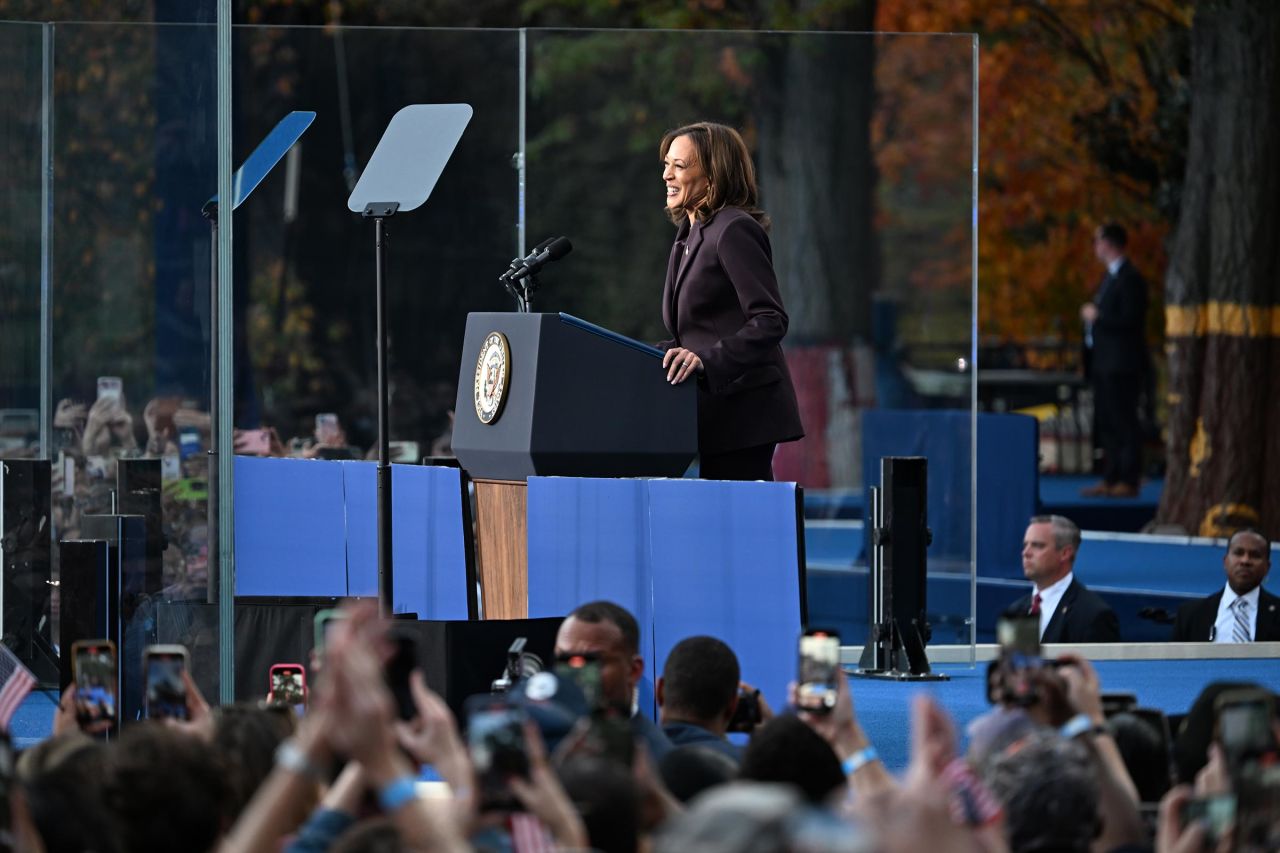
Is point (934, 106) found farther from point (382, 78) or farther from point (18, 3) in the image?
point (18, 3)

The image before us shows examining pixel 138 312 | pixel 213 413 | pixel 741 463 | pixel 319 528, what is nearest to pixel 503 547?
pixel 741 463

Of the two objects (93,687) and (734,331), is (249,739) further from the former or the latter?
(734,331)

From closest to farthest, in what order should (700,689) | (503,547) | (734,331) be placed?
(700,689), (734,331), (503,547)

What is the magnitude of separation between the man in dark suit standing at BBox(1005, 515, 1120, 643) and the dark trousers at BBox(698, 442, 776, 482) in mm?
2228

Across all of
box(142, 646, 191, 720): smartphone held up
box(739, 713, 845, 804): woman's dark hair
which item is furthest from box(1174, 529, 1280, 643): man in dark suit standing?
box(142, 646, 191, 720): smartphone held up

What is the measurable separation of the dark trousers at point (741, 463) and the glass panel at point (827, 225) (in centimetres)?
315

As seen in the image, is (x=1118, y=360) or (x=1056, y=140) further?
(x=1056, y=140)

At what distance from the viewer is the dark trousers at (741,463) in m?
6.08

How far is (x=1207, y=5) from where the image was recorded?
13367 millimetres

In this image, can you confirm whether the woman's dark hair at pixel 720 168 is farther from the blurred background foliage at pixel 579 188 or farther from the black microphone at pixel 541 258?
the blurred background foliage at pixel 579 188

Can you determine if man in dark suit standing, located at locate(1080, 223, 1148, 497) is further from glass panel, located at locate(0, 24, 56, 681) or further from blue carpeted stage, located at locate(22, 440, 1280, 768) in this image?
glass panel, located at locate(0, 24, 56, 681)

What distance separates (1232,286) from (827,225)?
3.48m

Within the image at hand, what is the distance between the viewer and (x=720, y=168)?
599cm

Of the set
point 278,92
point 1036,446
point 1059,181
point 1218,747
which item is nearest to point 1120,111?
point 1059,181
